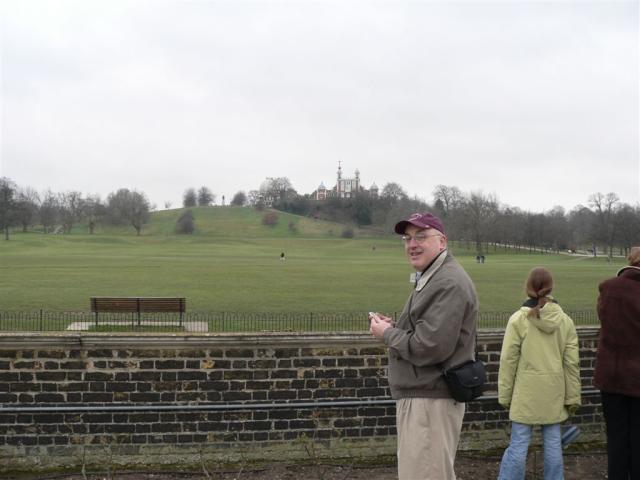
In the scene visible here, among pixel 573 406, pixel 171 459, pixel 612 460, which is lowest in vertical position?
pixel 171 459

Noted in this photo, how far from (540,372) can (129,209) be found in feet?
407

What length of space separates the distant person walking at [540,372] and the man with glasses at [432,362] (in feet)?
4.44

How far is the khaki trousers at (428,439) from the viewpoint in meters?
3.32

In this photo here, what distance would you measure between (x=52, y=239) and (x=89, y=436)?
9104 cm

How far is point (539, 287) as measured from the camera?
4547mm

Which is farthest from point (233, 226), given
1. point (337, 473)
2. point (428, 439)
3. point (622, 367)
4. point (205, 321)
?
point (428, 439)

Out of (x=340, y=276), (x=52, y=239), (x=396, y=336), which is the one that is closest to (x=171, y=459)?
(x=396, y=336)

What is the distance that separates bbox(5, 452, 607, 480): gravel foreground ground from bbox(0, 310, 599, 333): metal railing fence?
996 cm

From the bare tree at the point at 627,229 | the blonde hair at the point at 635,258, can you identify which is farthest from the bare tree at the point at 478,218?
the blonde hair at the point at 635,258

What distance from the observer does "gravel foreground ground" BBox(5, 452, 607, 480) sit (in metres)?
5.37

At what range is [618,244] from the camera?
88.8 meters

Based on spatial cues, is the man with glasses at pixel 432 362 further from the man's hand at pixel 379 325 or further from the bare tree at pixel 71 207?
the bare tree at pixel 71 207

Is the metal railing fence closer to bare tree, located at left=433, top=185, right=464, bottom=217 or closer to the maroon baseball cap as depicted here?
the maroon baseball cap

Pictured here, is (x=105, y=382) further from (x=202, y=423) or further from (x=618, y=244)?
(x=618, y=244)
